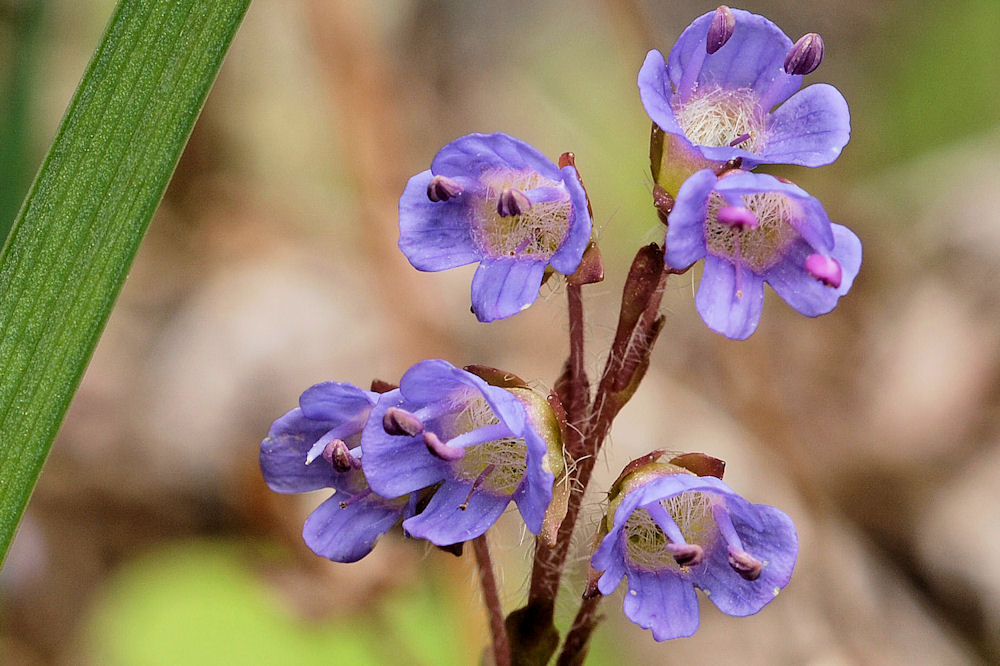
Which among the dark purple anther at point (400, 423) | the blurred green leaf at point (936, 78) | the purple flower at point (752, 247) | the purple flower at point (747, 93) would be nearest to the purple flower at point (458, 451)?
the dark purple anther at point (400, 423)

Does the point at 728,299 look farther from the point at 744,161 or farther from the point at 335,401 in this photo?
the point at 335,401

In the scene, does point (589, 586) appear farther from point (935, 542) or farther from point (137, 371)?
point (137, 371)

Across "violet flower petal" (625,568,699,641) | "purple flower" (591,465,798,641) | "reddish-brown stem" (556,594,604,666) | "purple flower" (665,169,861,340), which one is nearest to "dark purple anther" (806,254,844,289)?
"purple flower" (665,169,861,340)

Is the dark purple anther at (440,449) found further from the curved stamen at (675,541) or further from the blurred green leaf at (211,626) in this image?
the blurred green leaf at (211,626)

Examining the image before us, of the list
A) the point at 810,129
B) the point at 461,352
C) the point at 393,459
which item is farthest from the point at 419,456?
the point at 461,352

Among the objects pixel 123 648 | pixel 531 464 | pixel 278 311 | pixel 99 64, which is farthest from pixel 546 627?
pixel 278 311

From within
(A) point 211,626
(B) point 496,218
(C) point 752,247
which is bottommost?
(A) point 211,626

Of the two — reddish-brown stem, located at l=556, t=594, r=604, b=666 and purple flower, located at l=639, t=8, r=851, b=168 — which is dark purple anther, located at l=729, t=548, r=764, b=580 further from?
purple flower, located at l=639, t=8, r=851, b=168
